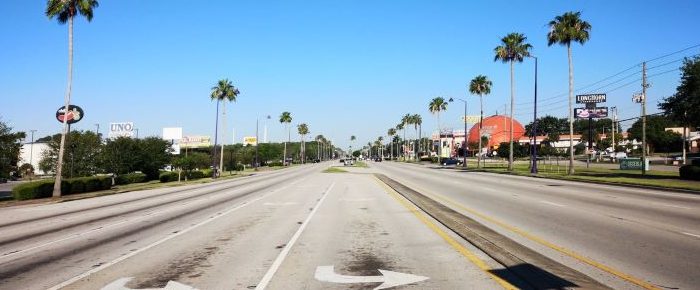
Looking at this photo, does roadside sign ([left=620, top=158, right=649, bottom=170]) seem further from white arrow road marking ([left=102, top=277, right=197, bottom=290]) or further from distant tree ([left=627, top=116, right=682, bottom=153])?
distant tree ([left=627, top=116, right=682, bottom=153])

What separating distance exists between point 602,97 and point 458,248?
8474 cm

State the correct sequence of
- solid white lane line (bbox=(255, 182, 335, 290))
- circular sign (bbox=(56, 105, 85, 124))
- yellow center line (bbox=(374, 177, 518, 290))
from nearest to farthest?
yellow center line (bbox=(374, 177, 518, 290)) < solid white lane line (bbox=(255, 182, 335, 290)) < circular sign (bbox=(56, 105, 85, 124))

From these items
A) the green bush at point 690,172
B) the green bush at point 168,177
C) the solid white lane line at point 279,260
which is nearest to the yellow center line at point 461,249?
the solid white lane line at point 279,260

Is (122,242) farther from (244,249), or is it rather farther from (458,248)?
(458,248)

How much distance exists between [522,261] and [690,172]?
35.0m

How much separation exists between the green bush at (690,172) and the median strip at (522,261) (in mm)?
29356

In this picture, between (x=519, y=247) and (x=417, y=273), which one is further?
(x=519, y=247)

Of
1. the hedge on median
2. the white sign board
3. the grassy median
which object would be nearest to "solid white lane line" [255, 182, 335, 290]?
the hedge on median

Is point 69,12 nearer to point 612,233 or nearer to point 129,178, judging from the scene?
point 129,178

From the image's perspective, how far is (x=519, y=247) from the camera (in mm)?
10969

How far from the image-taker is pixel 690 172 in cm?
3800

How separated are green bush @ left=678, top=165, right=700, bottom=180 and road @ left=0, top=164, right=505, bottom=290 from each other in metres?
28.1

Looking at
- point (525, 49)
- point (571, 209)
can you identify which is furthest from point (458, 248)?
point (525, 49)

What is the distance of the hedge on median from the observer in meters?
32.8
